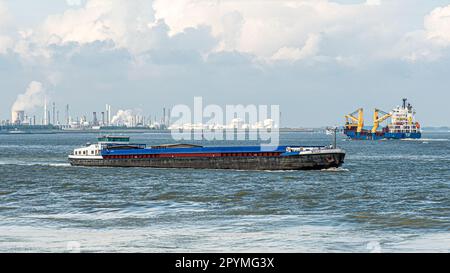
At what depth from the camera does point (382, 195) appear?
55250mm

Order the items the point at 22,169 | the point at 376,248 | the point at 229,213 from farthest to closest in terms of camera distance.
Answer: the point at 22,169 < the point at 229,213 < the point at 376,248

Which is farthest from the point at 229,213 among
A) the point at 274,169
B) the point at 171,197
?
the point at 274,169

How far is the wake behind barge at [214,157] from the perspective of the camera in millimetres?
82812

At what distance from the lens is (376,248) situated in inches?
1127

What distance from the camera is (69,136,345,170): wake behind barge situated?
8281 centimetres

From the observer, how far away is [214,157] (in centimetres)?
8819

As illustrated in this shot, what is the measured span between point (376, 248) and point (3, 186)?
46.9 metres
